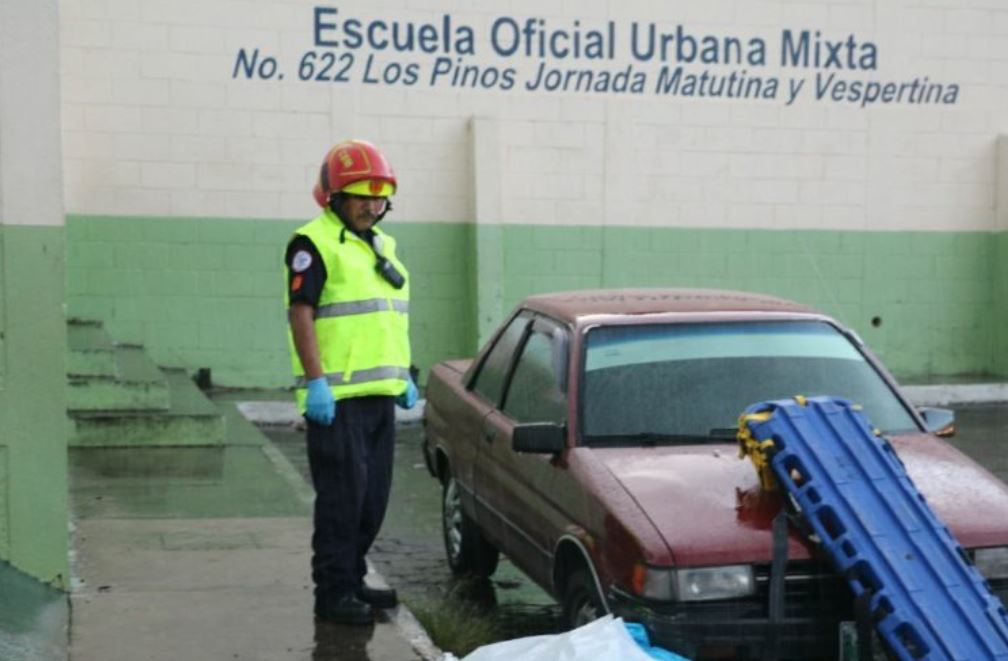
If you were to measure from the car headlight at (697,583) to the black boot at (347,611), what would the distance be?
1606 millimetres

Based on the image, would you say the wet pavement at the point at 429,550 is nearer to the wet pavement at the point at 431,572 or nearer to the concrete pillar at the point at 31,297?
the wet pavement at the point at 431,572

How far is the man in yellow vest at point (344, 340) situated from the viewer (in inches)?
266

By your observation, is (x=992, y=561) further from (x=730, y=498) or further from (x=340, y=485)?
(x=340, y=485)

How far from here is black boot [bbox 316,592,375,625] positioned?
684 cm

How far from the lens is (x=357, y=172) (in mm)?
6785

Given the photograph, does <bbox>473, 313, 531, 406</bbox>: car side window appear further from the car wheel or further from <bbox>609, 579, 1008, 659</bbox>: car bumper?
<bbox>609, 579, 1008, 659</bbox>: car bumper

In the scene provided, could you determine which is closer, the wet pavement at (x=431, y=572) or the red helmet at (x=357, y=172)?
the red helmet at (x=357, y=172)

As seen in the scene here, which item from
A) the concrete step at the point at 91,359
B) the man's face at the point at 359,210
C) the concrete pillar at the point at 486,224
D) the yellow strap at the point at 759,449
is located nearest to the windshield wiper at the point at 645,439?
the yellow strap at the point at 759,449

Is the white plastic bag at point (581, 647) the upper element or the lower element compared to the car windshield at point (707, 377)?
lower

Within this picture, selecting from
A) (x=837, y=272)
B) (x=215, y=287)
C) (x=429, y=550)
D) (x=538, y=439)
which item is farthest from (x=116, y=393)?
(x=837, y=272)

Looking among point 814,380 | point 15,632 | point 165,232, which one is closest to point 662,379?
point 814,380

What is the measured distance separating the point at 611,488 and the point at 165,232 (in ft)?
30.4

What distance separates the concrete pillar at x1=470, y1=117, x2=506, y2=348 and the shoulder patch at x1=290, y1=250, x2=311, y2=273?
833 cm

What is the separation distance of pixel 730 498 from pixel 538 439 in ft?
3.01
